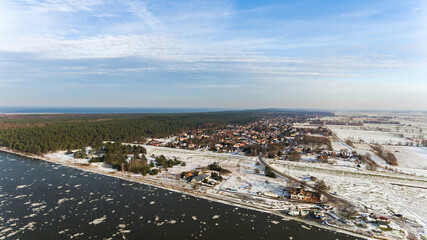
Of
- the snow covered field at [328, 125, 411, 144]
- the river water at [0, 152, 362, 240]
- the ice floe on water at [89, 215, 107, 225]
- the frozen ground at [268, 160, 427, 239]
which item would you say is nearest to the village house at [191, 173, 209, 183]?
the river water at [0, 152, 362, 240]

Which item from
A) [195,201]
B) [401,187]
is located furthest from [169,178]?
Answer: [401,187]

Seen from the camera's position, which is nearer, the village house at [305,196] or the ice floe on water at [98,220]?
the ice floe on water at [98,220]

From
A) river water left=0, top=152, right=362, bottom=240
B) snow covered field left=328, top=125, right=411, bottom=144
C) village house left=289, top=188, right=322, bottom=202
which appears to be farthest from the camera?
snow covered field left=328, top=125, right=411, bottom=144

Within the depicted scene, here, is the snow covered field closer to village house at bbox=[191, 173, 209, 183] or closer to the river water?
village house at bbox=[191, 173, 209, 183]

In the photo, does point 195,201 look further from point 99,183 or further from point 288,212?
point 99,183

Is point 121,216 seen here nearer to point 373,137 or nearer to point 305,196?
point 305,196

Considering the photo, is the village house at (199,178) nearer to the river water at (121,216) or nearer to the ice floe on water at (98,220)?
the river water at (121,216)

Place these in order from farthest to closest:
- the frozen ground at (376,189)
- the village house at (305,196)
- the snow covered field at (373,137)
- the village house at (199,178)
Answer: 1. the snow covered field at (373,137)
2. the village house at (199,178)
3. the village house at (305,196)
4. the frozen ground at (376,189)

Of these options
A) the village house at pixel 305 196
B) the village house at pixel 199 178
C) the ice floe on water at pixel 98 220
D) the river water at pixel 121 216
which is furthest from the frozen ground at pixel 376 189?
the ice floe on water at pixel 98 220
